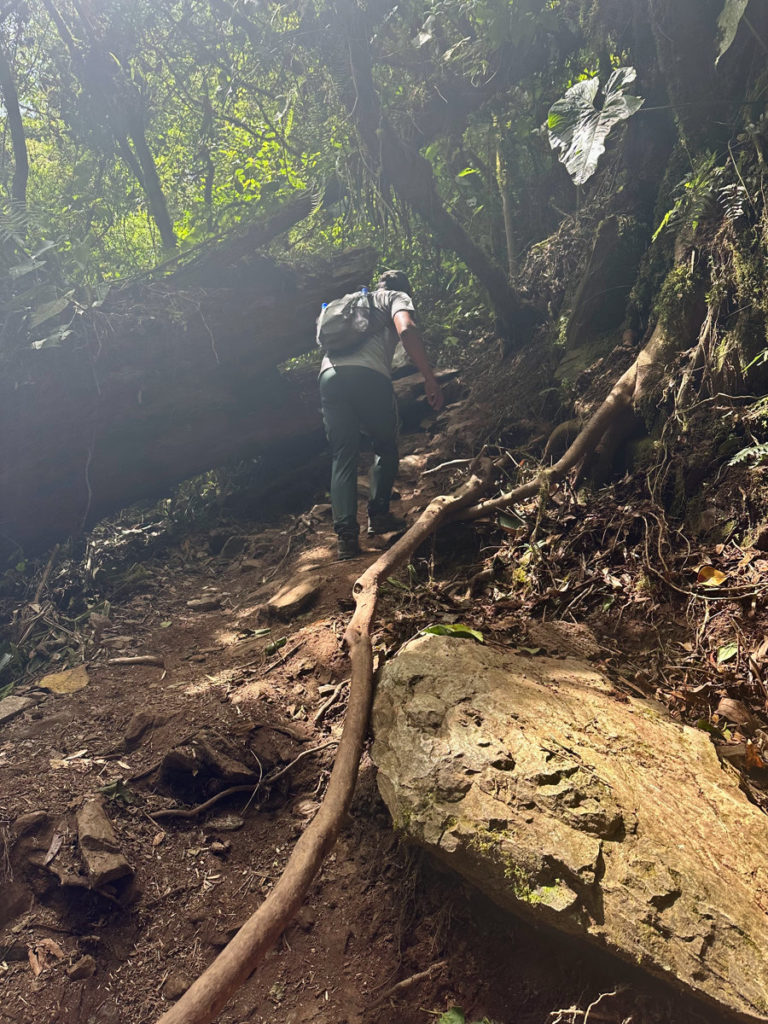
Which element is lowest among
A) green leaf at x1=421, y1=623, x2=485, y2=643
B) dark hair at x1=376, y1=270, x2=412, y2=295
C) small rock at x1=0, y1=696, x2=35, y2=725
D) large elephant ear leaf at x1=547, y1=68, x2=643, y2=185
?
small rock at x1=0, y1=696, x2=35, y2=725

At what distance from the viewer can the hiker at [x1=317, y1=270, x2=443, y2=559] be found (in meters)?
5.73

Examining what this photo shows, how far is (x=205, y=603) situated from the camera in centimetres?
550

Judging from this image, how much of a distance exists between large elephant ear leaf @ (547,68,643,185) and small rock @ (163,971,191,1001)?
5206mm

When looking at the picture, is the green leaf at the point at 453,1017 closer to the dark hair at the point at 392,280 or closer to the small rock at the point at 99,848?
the small rock at the point at 99,848

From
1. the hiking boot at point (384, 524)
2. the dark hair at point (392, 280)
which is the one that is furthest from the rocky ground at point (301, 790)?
the dark hair at point (392, 280)

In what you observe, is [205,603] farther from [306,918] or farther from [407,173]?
[407,173]

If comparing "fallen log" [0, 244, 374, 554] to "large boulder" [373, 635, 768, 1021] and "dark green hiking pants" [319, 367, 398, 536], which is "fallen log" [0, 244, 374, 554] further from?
"large boulder" [373, 635, 768, 1021]

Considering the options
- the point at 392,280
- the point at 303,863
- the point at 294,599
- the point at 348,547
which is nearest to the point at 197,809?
the point at 303,863

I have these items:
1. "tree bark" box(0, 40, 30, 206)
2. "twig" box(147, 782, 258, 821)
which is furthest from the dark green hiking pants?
"tree bark" box(0, 40, 30, 206)

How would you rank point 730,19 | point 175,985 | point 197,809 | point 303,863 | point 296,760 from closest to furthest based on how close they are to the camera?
point 303,863 → point 175,985 → point 197,809 → point 296,760 → point 730,19

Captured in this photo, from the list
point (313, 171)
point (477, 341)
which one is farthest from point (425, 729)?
point (313, 171)

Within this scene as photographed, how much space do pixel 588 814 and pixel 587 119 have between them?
512cm

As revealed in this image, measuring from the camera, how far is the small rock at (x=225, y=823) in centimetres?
252

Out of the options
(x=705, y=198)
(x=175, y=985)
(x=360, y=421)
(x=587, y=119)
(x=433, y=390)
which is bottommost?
(x=175, y=985)
